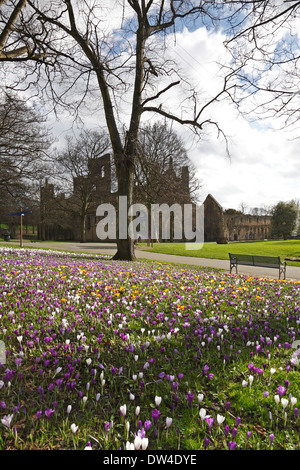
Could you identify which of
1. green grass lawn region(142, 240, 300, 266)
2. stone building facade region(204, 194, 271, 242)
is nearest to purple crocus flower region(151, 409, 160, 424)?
green grass lawn region(142, 240, 300, 266)

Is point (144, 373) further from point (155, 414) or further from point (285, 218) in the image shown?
point (285, 218)

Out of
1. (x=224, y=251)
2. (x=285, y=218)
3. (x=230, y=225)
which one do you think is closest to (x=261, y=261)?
(x=224, y=251)

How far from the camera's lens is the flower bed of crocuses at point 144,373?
7.22 feet

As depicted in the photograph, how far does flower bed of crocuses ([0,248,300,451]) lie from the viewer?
2201mm

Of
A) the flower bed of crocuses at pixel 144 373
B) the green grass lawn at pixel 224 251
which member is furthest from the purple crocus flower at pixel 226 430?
the green grass lawn at pixel 224 251

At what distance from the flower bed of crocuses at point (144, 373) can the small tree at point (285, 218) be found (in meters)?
66.1

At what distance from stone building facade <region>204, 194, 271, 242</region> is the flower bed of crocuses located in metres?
42.2

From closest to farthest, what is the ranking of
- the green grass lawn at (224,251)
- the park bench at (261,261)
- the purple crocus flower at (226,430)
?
the purple crocus flower at (226,430)
the park bench at (261,261)
the green grass lawn at (224,251)

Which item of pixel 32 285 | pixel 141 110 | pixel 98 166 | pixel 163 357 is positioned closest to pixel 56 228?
pixel 98 166

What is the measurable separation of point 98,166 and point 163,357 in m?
41.9

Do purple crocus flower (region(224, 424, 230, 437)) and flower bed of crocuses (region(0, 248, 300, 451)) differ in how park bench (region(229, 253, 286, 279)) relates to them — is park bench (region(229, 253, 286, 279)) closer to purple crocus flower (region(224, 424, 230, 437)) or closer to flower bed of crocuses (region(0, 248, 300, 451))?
flower bed of crocuses (region(0, 248, 300, 451))

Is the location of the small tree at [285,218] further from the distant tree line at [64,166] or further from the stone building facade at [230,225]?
the distant tree line at [64,166]

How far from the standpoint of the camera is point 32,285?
6332mm
